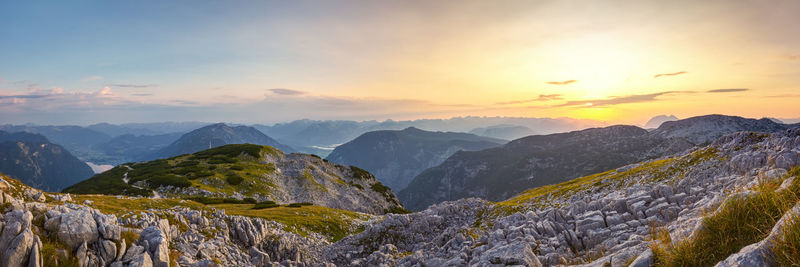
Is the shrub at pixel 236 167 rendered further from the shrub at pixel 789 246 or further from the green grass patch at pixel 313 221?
the shrub at pixel 789 246

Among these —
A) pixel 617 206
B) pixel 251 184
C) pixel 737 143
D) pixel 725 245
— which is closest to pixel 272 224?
pixel 617 206

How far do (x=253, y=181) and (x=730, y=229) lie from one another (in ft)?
306

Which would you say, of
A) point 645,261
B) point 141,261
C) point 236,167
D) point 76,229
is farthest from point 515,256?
point 236,167

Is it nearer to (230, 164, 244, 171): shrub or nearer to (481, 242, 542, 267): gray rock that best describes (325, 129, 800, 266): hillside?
(481, 242, 542, 267): gray rock

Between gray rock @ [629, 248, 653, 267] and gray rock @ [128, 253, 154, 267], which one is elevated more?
gray rock @ [629, 248, 653, 267]

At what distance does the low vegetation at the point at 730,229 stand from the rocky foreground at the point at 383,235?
444mm

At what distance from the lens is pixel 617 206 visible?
22.7 m

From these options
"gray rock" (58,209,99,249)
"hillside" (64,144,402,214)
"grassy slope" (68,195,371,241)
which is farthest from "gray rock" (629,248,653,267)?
"hillside" (64,144,402,214)

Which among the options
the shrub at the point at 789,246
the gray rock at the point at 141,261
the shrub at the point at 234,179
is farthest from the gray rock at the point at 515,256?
the shrub at the point at 234,179

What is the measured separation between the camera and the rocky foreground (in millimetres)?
13461

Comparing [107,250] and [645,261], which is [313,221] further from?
[645,261]

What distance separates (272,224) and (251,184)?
50.6m

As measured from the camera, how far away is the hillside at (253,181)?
73.2 metres

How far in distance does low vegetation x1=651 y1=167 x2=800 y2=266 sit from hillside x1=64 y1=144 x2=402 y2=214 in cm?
7854
